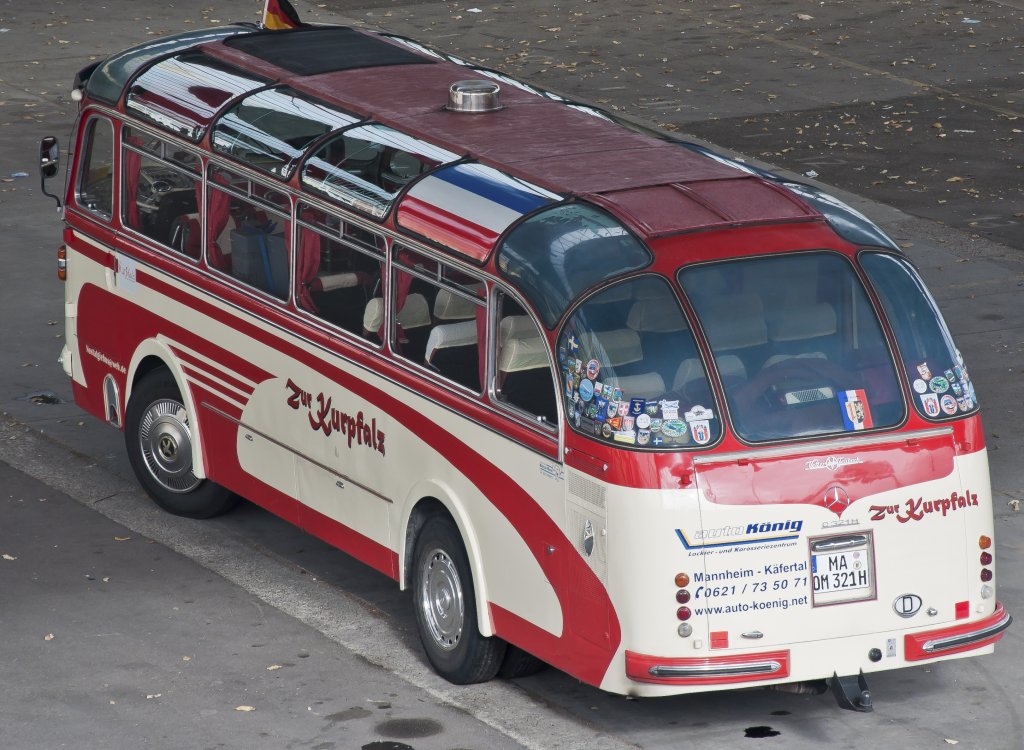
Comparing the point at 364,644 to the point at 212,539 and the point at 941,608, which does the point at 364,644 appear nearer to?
the point at 212,539

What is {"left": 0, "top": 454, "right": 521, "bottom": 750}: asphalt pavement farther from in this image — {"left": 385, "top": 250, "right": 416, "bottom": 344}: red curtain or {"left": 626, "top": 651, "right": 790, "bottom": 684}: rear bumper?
{"left": 385, "top": 250, "right": 416, "bottom": 344}: red curtain

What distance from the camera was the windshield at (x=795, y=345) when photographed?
802 centimetres

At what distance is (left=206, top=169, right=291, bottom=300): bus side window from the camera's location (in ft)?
33.6

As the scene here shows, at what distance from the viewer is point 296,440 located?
10234 millimetres

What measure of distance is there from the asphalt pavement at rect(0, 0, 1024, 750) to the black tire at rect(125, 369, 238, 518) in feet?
0.51

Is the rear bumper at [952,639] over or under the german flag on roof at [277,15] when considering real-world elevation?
under

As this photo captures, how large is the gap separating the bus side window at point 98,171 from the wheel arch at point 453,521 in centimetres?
355

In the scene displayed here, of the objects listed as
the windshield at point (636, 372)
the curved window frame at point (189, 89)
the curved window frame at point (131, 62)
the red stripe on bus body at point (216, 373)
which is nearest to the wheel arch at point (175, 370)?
the red stripe on bus body at point (216, 373)

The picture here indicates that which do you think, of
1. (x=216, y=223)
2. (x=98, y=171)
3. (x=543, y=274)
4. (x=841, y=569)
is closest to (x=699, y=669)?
(x=841, y=569)

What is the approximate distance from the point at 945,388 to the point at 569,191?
1920mm

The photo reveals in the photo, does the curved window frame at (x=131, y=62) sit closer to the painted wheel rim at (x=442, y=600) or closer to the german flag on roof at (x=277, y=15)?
the german flag on roof at (x=277, y=15)

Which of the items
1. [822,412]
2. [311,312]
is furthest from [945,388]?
[311,312]

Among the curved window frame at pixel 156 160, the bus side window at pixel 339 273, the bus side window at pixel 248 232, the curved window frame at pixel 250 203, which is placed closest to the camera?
the bus side window at pixel 339 273

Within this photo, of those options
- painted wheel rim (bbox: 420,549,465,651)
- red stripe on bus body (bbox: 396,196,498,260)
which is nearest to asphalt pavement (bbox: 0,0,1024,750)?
painted wheel rim (bbox: 420,549,465,651)
